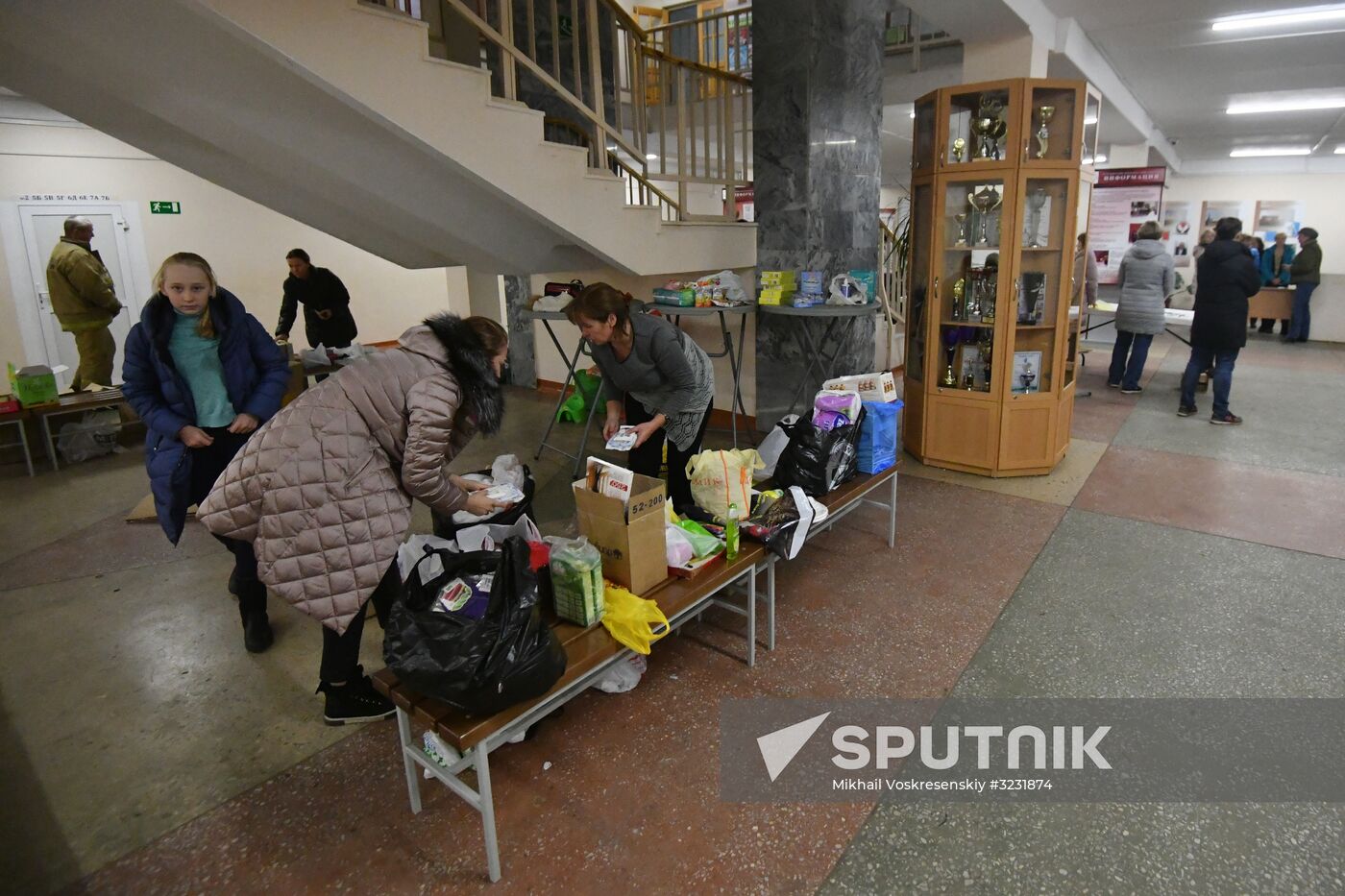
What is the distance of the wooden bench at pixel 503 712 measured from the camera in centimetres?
188

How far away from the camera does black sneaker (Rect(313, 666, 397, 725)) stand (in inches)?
101

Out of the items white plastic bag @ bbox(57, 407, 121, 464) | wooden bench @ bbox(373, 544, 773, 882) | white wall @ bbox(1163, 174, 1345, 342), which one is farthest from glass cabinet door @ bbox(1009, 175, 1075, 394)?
white wall @ bbox(1163, 174, 1345, 342)

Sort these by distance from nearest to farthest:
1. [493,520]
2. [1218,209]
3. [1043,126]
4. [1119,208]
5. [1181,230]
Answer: [493,520]
[1043,126]
[1119,208]
[1218,209]
[1181,230]

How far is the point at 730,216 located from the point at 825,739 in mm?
4134

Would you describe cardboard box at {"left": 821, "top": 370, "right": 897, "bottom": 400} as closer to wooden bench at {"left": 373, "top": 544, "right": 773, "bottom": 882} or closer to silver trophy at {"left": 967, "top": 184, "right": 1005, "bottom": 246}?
wooden bench at {"left": 373, "top": 544, "right": 773, "bottom": 882}

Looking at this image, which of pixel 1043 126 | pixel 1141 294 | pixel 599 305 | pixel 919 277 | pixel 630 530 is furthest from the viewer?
pixel 1141 294

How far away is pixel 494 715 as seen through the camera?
6.20 ft

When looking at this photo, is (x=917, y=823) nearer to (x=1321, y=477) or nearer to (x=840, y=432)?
(x=840, y=432)

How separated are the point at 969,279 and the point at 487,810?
4.20 metres

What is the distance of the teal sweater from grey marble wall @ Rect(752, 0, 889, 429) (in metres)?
3.72

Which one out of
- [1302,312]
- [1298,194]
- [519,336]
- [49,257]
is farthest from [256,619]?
[1298,194]

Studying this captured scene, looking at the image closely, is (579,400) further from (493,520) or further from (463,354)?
(463,354)

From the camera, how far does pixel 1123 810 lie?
7.06 feet

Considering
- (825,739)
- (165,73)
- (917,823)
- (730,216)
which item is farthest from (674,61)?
(917,823)
